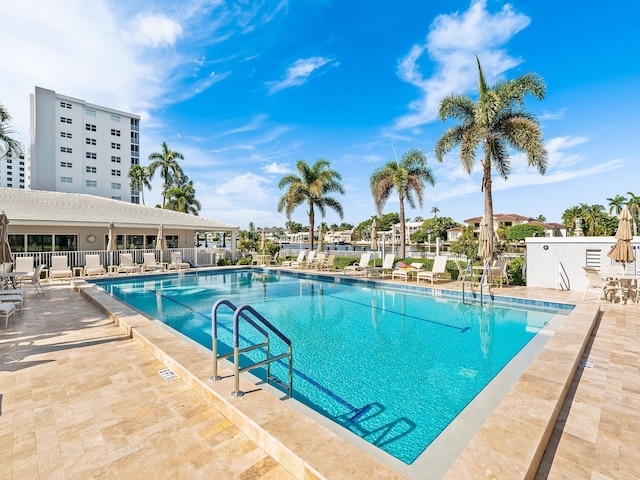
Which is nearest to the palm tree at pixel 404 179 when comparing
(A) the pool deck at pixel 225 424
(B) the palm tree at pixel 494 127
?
(B) the palm tree at pixel 494 127

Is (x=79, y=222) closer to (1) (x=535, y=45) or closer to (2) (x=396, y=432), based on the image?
(2) (x=396, y=432)

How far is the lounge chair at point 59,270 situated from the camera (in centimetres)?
1400

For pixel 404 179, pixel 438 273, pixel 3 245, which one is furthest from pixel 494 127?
pixel 3 245

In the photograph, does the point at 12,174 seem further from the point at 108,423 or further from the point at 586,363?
the point at 586,363

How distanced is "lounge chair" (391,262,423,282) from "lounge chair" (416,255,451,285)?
0.44m

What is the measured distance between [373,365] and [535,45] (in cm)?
1695

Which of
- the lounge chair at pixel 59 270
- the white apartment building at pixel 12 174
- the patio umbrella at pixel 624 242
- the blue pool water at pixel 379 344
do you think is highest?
the white apartment building at pixel 12 174

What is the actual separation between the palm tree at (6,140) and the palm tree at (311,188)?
48.1 feet

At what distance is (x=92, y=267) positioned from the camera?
49.5 feet

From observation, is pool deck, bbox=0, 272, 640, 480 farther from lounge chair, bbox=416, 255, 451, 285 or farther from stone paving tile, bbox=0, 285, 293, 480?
lounge chair, bbox=416, 255, 451, 285

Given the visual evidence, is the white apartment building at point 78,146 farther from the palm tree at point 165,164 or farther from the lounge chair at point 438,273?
the lounge chair at point 438,273

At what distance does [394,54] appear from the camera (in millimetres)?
17250

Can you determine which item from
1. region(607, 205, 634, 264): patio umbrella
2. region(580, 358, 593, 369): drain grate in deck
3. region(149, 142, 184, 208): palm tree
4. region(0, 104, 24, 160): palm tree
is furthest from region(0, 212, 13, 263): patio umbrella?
region(149, 142, 184, 208): palm tree

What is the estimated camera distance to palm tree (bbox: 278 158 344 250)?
73.7 ft
